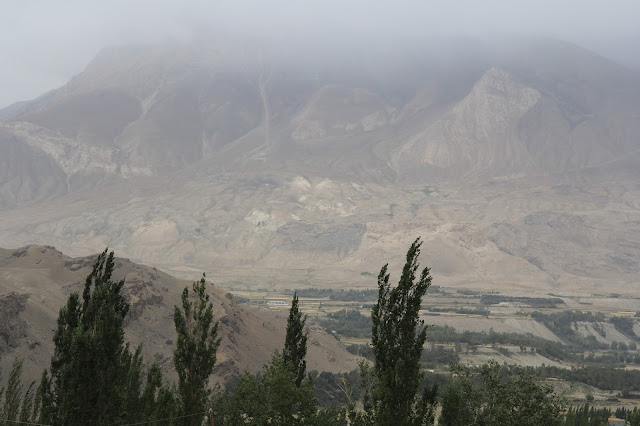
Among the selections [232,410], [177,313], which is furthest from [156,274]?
[177,313]

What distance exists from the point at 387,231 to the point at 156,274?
12252 centimetres

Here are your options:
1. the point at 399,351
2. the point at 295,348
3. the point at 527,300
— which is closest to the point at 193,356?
the point at 295,348

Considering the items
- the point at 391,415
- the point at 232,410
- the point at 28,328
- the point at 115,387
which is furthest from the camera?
the point at 28,328

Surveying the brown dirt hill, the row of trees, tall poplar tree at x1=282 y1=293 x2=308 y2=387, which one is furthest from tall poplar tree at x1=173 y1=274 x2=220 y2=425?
the brown dirt hill

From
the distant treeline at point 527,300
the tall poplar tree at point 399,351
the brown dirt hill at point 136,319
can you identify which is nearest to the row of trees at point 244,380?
the tall poplar tree at point 399,351

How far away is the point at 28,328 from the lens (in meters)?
55.4

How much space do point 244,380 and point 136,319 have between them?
38.8m

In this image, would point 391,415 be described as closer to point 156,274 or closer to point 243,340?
point 243,340

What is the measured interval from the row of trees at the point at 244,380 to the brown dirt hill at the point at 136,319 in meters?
22.1

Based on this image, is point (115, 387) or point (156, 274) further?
point (156, 274)

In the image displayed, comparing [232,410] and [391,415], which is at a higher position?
[391,415]

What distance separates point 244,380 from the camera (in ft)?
104

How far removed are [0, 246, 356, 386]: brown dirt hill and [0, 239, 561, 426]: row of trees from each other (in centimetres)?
2207

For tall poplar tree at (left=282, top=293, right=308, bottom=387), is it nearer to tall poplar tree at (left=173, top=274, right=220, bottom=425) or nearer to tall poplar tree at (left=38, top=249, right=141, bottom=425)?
tall poplar tree at (left=173, top=274, right=220, bottom=425)
